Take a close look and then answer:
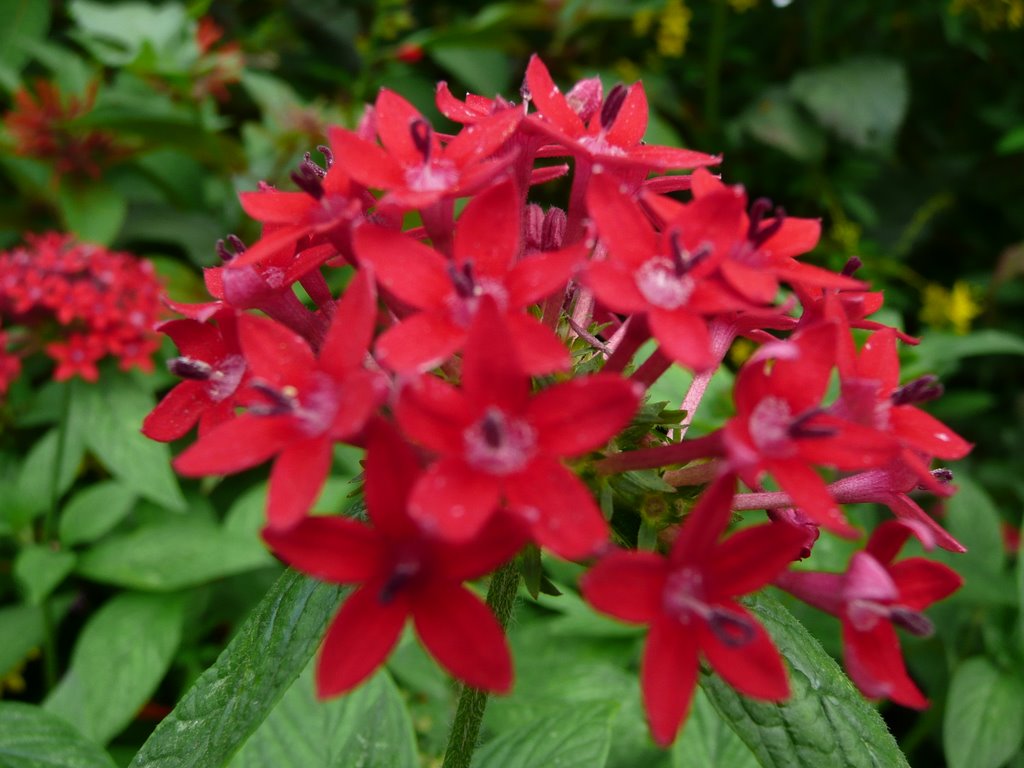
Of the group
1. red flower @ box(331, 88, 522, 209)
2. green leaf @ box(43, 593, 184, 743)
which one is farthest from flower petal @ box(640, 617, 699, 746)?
green leaf @ box(43, 593, 184, 743)

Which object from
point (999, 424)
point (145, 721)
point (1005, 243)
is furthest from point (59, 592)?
point (1005, 243)

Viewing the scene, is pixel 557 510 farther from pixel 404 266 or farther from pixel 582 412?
pixel 404 266

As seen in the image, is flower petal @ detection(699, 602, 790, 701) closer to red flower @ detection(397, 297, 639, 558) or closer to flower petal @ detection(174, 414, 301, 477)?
red flower @ detection(397, 297, 639, 558)

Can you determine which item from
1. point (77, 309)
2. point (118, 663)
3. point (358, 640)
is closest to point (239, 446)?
point (358, 640)

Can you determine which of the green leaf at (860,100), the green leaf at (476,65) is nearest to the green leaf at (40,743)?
the green leaf at (476,65)

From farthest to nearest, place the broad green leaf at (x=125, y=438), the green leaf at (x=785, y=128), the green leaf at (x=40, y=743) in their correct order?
the green leaf at (x=785, y=128)
the broad green leaf at (x=125, y=438)
the green leaf at (x=40, y=743)

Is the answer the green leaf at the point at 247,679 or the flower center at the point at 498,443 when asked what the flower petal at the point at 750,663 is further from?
the green leaf at the point at 247,679
